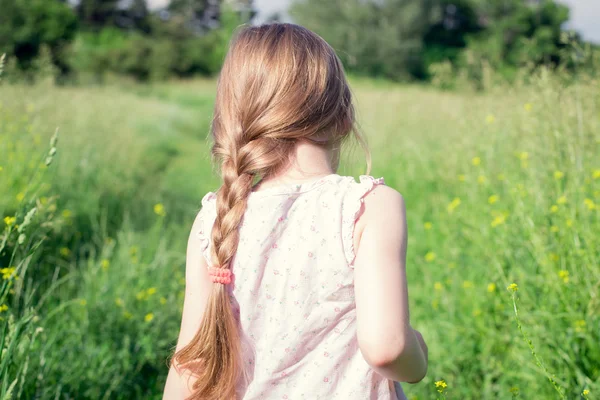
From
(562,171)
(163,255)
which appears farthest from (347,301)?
(163,255)

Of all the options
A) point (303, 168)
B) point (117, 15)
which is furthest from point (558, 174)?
point (117, 15)

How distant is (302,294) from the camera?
1279 millimetres

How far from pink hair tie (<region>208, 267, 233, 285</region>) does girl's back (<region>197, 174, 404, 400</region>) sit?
3cm

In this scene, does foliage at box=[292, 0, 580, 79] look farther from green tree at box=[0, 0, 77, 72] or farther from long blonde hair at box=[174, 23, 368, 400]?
long blonde hair at box=[174, 23, 368, 400]

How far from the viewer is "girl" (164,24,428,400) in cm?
126

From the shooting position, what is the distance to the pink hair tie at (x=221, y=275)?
1.30 m

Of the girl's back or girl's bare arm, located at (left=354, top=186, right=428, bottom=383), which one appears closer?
girl's bare arm, located at (left=354, top=186, right=428, bottom=383)

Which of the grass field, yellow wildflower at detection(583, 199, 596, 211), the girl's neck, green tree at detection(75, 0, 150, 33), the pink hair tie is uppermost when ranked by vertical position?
the girl's neck

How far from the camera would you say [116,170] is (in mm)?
5609

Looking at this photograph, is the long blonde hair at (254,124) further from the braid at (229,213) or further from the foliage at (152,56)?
the foliage at (152,56)

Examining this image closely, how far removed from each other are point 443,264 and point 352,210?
260cm

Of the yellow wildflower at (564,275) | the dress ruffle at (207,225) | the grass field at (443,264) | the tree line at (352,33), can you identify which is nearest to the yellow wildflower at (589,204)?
the grass field at (443,264)

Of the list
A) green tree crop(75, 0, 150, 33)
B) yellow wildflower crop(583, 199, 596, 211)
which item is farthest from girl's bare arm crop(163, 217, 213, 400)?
green tree crop(75, 0, 150, 33)

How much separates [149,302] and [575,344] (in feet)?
6.45
